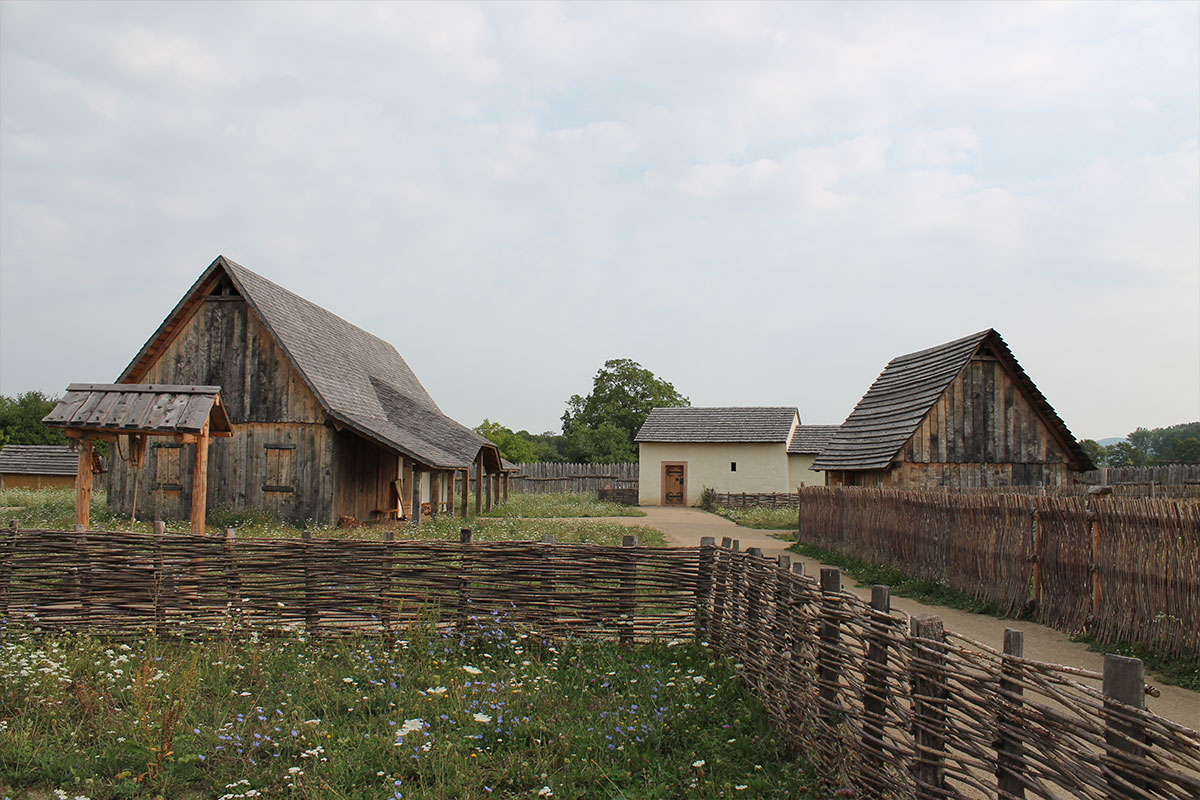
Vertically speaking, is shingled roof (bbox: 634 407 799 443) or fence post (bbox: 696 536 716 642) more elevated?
shingled roof (bbox: 634 407 799 443)

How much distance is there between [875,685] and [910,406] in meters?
16.6

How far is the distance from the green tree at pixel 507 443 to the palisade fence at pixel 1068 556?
45256mm

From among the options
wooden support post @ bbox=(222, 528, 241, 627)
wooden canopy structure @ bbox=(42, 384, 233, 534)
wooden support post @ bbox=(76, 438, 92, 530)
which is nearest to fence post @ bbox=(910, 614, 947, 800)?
wooden support post @ bbox=(222, 528, 241, 627)

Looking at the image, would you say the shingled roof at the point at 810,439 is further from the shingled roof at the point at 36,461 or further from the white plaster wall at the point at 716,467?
the shingled roof at the point at 36,461

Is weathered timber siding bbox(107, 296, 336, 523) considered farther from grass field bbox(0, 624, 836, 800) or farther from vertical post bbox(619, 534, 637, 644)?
vertical post bbox(619, 534, 637, 644)

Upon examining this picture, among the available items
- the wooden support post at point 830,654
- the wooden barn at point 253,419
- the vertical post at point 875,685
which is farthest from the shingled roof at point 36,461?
the vertical post at point 875,685

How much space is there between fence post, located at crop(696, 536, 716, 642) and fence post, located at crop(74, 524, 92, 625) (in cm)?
571

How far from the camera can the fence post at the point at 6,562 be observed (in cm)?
844

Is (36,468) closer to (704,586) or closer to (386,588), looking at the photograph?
(386,588)

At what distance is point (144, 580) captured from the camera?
8.31 meters

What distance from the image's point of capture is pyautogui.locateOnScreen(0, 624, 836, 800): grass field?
16.4 ft

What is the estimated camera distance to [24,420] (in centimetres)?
6631

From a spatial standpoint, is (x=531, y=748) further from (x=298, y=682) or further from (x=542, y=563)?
(x=542, y=563)

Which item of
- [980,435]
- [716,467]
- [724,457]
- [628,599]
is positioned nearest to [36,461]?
[716,467]
